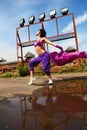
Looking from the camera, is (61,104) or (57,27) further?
(57,27)

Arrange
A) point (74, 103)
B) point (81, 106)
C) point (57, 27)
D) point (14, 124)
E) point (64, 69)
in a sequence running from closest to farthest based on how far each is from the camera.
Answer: point (14, 124) → point (81, 106) → point (74, 103) → point (64, 69) → point (57, 27)

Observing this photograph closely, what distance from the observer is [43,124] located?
2.74 meters

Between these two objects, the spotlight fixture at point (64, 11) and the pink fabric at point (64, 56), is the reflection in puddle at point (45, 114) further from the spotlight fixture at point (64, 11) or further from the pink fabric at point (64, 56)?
the spotlight fixture at point (64, 11)

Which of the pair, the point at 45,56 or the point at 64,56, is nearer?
the point at 45,56

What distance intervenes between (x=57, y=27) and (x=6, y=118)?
10.7 meters

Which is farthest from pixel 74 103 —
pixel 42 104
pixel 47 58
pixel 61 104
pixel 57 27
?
pixel 57 27

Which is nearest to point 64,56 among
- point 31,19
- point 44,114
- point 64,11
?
point 44,114

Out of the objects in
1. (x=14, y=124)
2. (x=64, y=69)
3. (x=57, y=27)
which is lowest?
(x=14, y=124)

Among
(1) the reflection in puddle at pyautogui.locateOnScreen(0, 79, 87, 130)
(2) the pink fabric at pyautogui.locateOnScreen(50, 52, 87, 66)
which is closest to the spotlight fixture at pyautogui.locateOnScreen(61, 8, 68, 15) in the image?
(2) the pink fabric at pyautogui.locateOnScreen(50, 52, 87, 66)

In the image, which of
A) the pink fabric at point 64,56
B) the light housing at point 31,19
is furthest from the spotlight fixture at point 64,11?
the pink fabric at point 64,56

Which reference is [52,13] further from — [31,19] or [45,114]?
[45,114]

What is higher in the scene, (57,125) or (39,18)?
(39,18)

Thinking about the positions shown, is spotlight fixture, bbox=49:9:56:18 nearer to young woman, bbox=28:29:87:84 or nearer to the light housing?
the light housing

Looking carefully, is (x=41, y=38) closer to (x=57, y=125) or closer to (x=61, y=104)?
(x=61, y=104)
